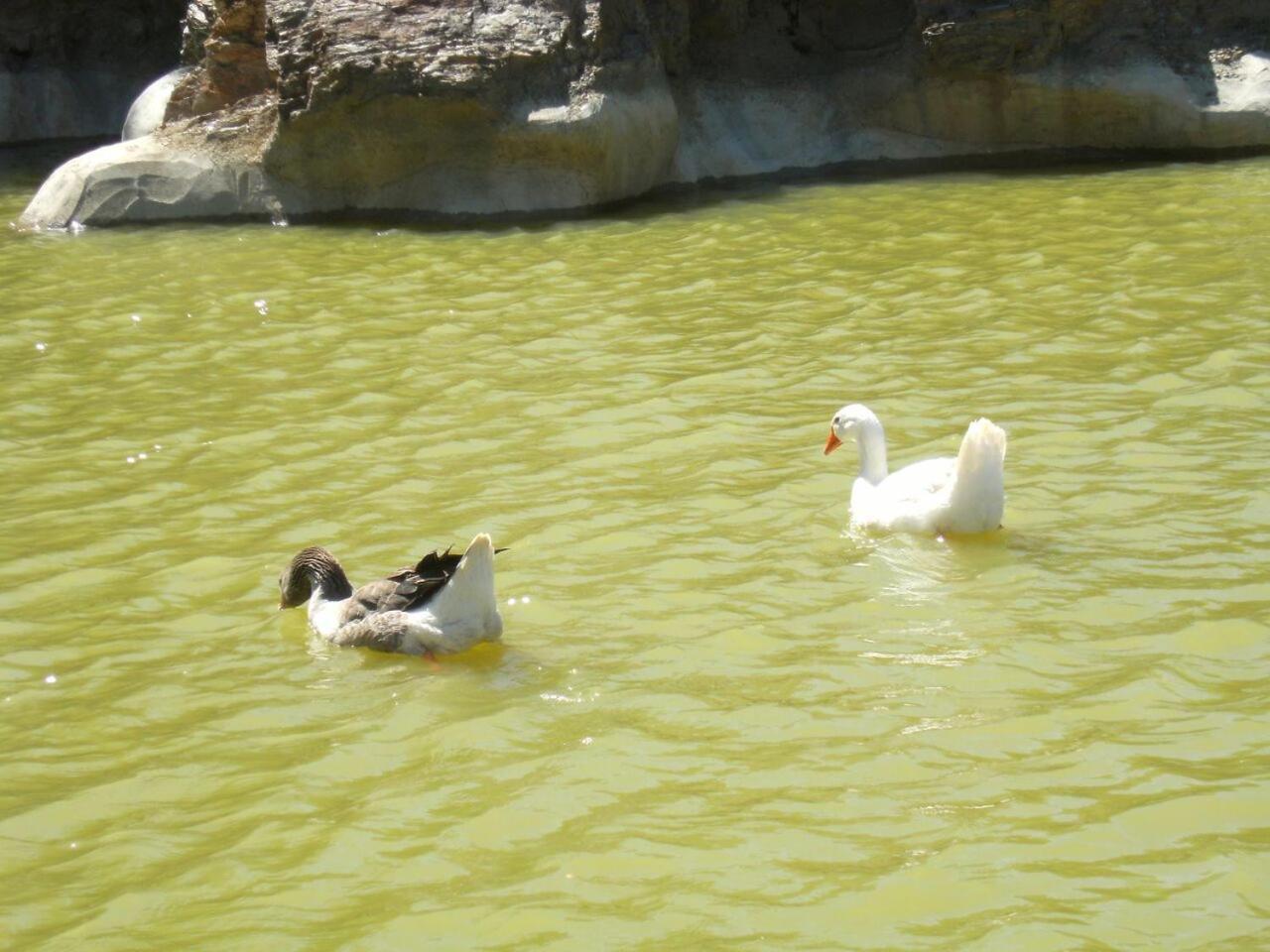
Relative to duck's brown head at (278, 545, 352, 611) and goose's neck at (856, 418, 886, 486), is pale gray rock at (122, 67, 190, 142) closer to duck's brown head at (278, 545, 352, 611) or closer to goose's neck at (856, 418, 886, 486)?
duck's brown head at (278, 545, 352, 611)

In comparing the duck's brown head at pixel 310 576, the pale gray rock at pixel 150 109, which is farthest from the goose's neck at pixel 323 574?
the pale gray rock at pixel 150 109

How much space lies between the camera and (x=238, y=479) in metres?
7.75

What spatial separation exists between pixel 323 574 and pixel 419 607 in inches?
22.4

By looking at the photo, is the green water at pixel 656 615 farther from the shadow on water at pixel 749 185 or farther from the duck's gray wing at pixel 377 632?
the shadow on water at pixel 749 185

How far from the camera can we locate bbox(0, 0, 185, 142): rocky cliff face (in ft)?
63.2

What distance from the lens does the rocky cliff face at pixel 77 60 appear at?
19250 millimetres

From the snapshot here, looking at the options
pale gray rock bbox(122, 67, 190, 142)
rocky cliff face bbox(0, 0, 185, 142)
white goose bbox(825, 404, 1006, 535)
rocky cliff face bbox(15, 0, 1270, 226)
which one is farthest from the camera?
rocky cliff face bbox(0, 0, 185, 142)

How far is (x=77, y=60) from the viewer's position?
64.9ft

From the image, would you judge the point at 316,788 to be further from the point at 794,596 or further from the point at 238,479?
the point at 238,479

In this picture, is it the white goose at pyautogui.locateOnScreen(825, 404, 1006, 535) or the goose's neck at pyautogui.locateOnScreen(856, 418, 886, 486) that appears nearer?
the white goose at pyautogui.locateOnScreen(825, 404, 1006, 535)

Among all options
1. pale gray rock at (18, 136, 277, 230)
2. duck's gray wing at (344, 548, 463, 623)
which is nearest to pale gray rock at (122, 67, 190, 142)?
pale gray rock at (18, 136, 277, 230)

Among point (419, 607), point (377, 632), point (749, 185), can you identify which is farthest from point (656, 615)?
point (749, 185)

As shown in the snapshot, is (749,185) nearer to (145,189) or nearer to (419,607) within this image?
(145,189)

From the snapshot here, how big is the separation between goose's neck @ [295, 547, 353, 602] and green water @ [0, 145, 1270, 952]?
0.19 metres
